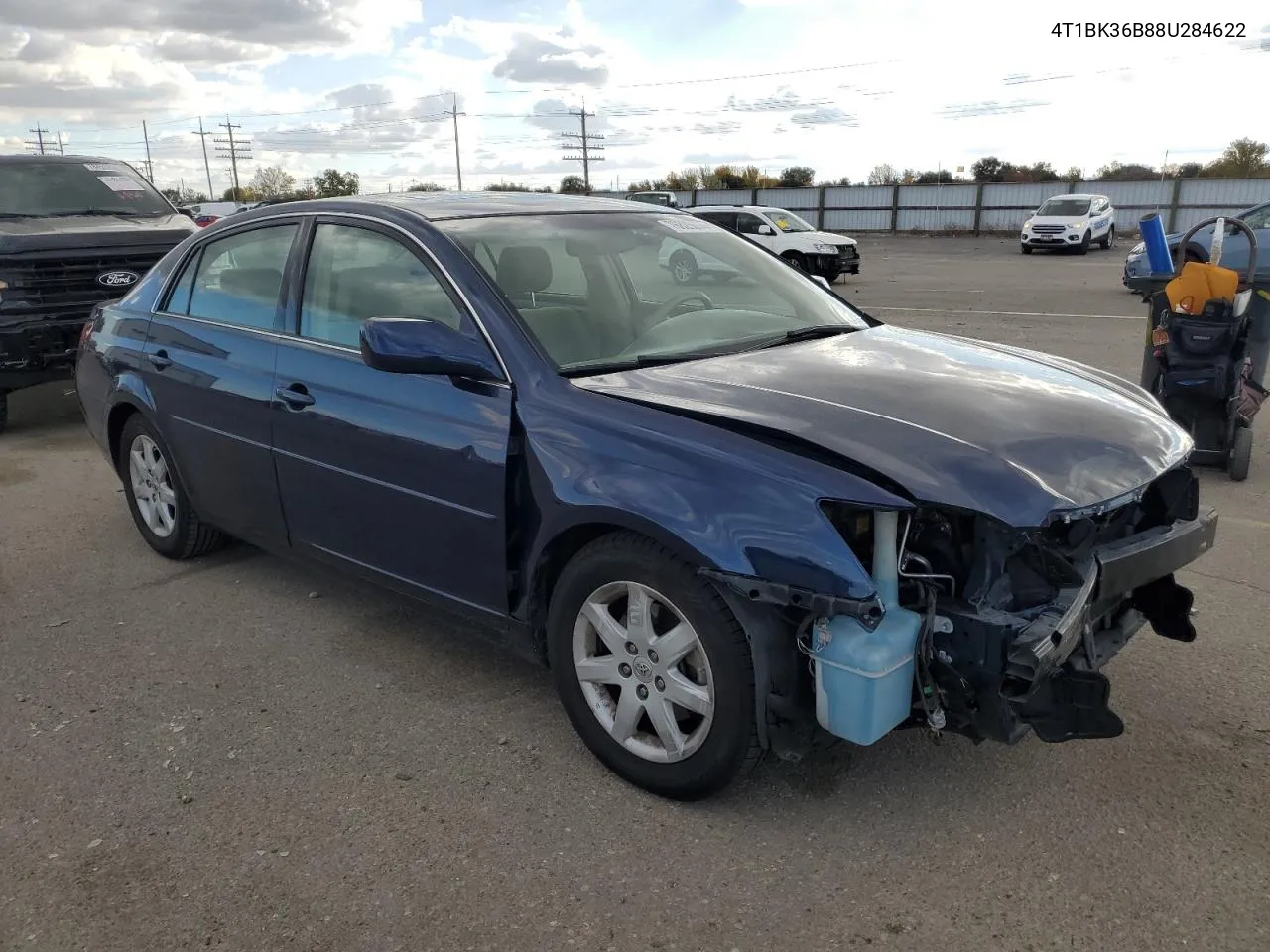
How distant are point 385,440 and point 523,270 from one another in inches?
28.8

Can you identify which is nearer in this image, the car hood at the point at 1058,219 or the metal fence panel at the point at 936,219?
the car hood at the point at 1058,219

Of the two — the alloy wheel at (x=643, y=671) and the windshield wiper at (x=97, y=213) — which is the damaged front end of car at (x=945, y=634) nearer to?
the alloy wheel at (x=643, y=671)

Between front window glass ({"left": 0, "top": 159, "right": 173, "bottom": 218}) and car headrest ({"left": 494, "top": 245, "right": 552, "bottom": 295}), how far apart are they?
687 centimetres

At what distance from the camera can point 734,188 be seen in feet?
162

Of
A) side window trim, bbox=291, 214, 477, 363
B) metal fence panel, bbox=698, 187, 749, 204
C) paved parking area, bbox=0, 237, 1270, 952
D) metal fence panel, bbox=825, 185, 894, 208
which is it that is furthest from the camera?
metal fence panel, bbox=698, 187, 749, 204

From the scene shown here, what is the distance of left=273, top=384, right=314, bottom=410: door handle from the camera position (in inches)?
146

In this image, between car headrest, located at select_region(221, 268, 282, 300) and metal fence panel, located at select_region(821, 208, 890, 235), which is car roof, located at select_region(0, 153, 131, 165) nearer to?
car headrest, located at select_region(221, 268, 282, 300)

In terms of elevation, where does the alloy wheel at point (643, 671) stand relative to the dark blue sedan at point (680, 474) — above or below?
below

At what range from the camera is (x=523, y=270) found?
136 inches

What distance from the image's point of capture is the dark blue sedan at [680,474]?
8.30ft

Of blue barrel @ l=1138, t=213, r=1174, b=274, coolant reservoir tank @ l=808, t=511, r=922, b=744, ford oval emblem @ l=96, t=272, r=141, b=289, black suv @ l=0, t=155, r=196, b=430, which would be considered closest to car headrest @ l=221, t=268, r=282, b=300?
coolant reservoir tank @ l=808, t=511, r=922, b=744

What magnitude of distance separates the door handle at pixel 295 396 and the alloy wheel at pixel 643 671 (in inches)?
56.3

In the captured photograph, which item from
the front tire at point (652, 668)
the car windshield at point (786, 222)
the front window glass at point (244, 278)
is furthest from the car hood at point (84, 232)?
the car windshield at point (786, 222)

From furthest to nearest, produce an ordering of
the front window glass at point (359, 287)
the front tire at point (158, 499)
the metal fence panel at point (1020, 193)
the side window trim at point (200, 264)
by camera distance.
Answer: the metal fence panel at point (1020, 193)
the front tire at point (158, 499)
the side window trim at point (200, 264)
the front window glass at point (359, 287)
